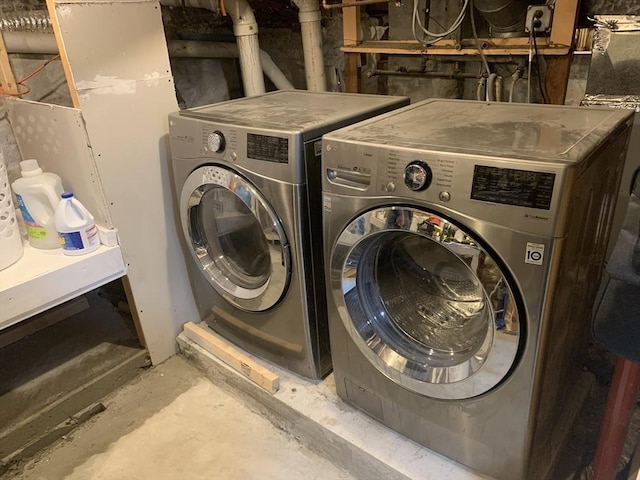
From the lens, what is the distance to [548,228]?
99cm

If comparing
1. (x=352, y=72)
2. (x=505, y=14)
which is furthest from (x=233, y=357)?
(x=505, y=14)

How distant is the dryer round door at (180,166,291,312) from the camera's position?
5.08ft

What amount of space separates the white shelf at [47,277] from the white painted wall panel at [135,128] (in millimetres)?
105

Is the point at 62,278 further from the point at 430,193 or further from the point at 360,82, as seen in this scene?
the point at 360,82

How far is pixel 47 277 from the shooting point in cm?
159

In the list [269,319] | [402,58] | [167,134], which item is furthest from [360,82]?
[269,319]

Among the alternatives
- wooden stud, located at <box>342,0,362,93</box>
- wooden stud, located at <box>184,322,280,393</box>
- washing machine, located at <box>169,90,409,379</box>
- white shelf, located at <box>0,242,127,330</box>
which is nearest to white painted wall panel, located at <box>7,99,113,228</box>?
white shelf, located at <box>0,242,127,330</box>

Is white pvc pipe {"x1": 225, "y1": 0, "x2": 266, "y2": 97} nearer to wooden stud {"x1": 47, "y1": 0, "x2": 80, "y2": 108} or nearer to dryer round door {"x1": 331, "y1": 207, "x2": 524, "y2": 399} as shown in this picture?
wooden stud {"x1": 47, "y1": 0, "x2": 80, "y2": 108}

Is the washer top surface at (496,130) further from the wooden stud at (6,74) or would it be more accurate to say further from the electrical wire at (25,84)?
the wooden stud at (6,74)

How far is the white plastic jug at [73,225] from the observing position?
166cm

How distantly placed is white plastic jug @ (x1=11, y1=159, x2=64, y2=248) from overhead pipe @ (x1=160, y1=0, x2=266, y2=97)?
0.99 m

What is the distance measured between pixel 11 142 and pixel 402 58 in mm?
1724

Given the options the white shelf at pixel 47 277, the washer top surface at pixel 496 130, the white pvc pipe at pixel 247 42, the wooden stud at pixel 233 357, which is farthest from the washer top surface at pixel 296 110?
the wooden stud at pixel 233 357

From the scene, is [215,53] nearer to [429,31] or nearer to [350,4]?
[350,4]
